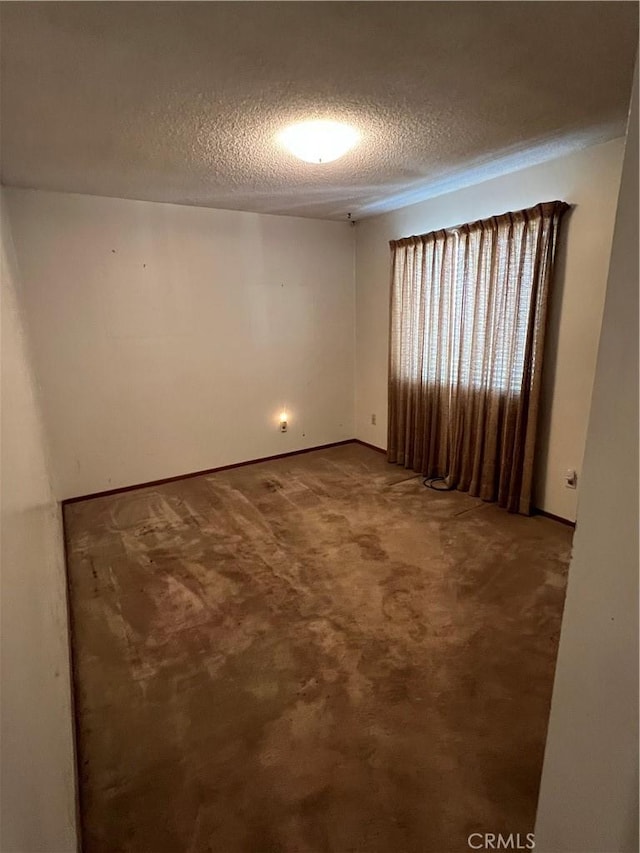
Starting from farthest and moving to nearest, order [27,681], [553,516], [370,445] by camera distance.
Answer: [370,445] → [553,516] → [27,681]

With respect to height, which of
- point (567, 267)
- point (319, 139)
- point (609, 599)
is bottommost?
point (609, 599)

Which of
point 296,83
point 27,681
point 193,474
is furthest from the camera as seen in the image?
point 193,474

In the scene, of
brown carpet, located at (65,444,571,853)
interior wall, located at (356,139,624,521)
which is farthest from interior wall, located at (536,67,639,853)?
interior wall, located at (356,139,624,521)

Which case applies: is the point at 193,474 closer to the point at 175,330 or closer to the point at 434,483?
the point at 175,330

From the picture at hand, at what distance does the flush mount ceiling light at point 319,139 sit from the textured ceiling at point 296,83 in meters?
0.07

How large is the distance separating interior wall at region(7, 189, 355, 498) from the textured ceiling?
2.15ft

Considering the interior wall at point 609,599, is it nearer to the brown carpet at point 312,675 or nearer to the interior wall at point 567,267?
the brown carpet at point 312,675

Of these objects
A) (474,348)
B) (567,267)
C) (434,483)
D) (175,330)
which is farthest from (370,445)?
(567,267)

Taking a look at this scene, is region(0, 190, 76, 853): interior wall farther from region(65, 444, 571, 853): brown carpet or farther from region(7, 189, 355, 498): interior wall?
region(7, 189, 355, 498): interior wall

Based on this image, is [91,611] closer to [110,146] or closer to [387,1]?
[110,146]

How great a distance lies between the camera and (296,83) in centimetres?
170

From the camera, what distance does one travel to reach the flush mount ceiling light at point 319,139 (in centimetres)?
211

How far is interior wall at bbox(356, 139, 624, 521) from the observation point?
2.63m

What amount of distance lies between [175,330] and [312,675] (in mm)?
2960
